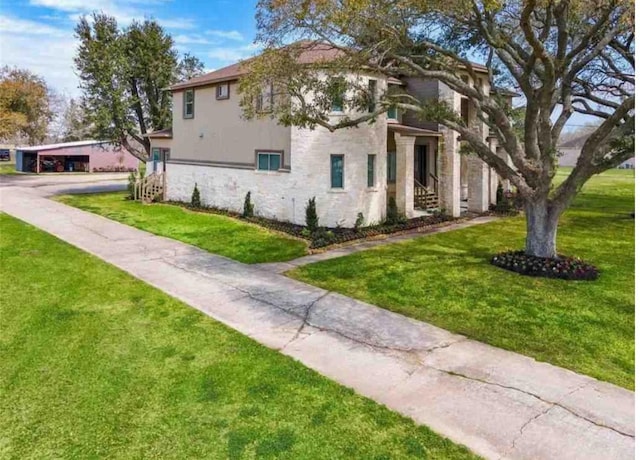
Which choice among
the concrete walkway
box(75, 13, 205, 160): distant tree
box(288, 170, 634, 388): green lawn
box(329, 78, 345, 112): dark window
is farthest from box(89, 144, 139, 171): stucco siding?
box(288, 170, 634, 388): green lawn

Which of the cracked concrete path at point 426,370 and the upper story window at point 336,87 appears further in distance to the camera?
the upper story window at point 336,87

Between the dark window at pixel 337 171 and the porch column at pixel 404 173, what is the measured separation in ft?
9.18

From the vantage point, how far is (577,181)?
11.6m

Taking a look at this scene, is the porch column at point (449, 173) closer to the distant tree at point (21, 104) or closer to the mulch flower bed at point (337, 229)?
the mulch flower bed at point (337, 229)

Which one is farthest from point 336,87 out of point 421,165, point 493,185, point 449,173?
point 493,185

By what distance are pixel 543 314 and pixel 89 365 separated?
760 centimetres

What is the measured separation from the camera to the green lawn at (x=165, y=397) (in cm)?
502

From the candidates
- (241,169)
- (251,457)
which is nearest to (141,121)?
(241,169)

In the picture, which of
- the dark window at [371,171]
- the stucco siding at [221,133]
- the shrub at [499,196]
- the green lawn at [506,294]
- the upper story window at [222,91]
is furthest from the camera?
the shrub at [499,196]

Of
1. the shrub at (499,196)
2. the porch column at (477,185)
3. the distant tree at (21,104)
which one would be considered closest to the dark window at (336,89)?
the porch column at (477,185)

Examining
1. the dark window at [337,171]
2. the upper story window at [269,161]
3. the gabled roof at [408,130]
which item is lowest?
the dark window at [337,171]

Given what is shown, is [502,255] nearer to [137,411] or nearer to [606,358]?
[606,358]

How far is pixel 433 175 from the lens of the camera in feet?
75.1

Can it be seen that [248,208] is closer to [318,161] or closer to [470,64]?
[318,161]
